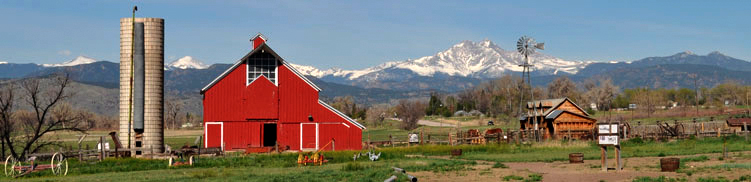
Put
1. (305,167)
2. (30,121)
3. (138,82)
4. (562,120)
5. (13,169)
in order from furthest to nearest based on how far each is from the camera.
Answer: (30,121)
(562,120)
(138,82)
(305,167)
(13,169)

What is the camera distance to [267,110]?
192 feet

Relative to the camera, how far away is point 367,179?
29.7m

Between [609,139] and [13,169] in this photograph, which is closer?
[609,139]

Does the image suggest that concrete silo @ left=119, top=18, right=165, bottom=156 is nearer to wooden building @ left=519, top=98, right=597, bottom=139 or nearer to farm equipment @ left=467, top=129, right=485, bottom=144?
farm equipment @ left=467, top=129, right=485, bottom=144

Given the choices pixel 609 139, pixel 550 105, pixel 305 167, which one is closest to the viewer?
pixel 609 139

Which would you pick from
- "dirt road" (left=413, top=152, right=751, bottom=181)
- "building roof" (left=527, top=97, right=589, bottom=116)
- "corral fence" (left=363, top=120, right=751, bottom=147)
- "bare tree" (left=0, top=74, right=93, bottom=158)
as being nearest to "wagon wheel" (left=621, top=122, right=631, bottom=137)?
"corral fence" (left=363, top=120, right=751, bottom=147)

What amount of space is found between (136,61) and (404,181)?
1109 inches

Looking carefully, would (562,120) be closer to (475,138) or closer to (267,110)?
A: (475,138)

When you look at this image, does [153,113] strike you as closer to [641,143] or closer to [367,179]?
[367,179]

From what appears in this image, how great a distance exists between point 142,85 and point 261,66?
9236 mm

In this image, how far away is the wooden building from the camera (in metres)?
71.2

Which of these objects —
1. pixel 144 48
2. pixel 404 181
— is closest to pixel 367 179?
pixel 404 181

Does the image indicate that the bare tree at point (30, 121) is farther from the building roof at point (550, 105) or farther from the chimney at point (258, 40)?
the building roof at point (550, 105)

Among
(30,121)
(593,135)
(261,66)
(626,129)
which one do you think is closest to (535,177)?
(261,66)
